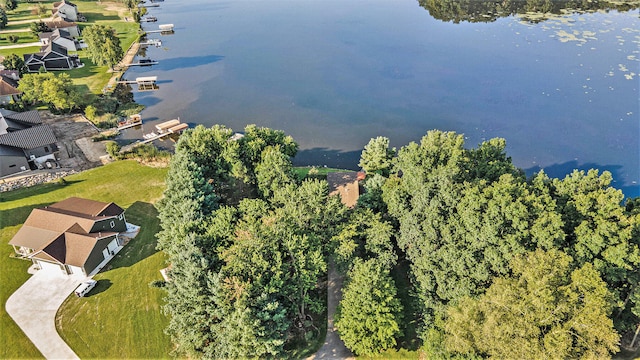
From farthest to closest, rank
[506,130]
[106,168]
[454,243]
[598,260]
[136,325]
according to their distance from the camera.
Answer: [506,130] < [106,168] < [136,325] < [454,243] < [598,260]

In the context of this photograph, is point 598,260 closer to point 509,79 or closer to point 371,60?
point 509,79

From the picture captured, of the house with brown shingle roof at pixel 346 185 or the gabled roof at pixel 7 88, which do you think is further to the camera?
the gabled roof at pixel 7 88

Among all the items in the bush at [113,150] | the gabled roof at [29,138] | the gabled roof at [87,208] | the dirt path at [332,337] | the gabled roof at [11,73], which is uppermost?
the gabled roof at [11,73]

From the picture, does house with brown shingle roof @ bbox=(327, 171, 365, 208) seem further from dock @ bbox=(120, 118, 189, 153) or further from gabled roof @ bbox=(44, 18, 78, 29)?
gabled roof @ bbox=(44, 18, 78, 29)

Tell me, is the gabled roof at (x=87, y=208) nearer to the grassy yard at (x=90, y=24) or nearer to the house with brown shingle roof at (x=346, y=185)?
the house with brown shingle roof at (x=346, y=185)

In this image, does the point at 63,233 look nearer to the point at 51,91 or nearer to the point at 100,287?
the point at 100,287

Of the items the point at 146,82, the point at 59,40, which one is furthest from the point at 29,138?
the point at 59,40

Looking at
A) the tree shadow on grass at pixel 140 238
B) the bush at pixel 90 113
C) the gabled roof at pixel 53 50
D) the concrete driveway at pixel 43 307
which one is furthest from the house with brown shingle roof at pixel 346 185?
the gabled roof at pixel 53 50

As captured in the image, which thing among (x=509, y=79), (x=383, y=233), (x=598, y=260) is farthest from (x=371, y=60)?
(x=598, y=260)
